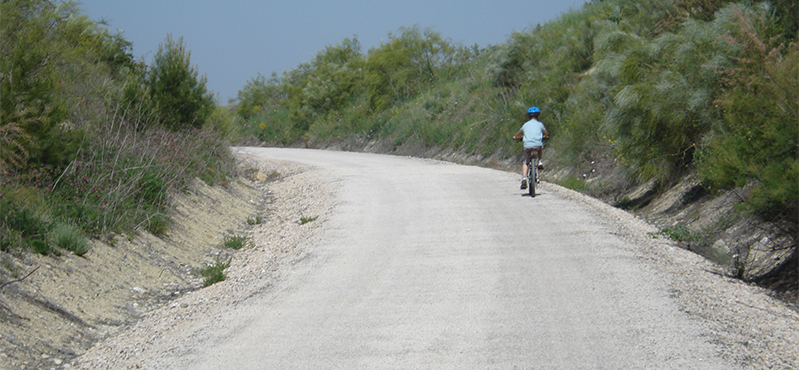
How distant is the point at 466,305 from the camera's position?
23.4ft

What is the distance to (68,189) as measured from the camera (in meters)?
10.3

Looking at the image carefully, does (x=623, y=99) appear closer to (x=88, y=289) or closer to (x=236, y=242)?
(x=236, y=242)

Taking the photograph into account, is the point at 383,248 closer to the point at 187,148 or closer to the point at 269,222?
the point at 269,222

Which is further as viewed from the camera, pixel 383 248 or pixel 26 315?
pixel 383 248

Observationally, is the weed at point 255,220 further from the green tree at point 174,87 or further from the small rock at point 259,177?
the small rock at point 259,177

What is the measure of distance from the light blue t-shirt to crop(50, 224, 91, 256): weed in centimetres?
859

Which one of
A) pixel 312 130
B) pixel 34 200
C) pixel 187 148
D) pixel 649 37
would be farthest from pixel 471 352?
pixel 312 130

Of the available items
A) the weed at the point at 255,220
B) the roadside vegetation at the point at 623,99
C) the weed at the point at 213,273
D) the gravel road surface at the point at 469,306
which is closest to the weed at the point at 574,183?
the roadside vegetation at the point at 623,99

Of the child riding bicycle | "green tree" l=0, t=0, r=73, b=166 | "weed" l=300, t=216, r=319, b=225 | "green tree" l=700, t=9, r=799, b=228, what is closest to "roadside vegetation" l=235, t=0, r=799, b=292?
"green tree" l=700, t=9, r=799, b=228

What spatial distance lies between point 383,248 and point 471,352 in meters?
4.25

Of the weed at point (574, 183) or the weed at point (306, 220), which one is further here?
the weed at point (574, 183)

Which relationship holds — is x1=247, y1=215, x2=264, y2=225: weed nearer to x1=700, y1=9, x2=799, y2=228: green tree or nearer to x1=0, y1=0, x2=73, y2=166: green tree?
x1=0, y1=0, x2=73, y2=166: green tree

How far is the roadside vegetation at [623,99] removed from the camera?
880 centimetres

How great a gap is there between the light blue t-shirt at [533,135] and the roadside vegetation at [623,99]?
1.76 metres
